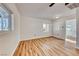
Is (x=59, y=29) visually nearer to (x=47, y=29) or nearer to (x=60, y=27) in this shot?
(x=60, y=27)

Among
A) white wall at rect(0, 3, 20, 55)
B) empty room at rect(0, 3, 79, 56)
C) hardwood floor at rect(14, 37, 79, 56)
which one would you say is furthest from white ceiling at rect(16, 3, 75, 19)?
hardwood floor at rect(14, 37, 79, 56)

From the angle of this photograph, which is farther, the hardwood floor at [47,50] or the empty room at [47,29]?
the empty room at [47,29]

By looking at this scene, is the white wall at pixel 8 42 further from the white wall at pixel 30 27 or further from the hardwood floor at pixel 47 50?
the white wall at pixel 30 27

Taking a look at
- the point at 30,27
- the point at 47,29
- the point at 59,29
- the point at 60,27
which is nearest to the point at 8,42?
the point at 47,29

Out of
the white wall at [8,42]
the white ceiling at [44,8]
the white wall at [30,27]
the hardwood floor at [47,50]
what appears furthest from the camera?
the white wall at [30,27]

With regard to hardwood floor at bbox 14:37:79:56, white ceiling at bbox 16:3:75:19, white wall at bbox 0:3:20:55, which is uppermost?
white ceiling at bbox 16:3:75:19

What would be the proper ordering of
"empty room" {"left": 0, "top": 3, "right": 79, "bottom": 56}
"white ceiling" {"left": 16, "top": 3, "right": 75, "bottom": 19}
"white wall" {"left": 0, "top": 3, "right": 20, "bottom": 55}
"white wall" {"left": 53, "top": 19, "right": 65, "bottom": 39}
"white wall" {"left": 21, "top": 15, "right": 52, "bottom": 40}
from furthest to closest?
"white wall" {"left": 21, "top": 15, "right": 52, "bottom": 40} → "white wall" {"left": 53, "top": 19, "right": 65, "bottom": 39} → "empty room" {"left": 0, "top": 3, "right": 79, "bottom": 56} → "white ceiling" {"left": 16, "top": 3, "right": 75, "bottom": 19} → "white wall" {"left": 0, "top": 3, "right": 20, "bottom": 55}

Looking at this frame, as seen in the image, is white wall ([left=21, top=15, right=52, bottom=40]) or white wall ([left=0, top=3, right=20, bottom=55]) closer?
white wall ([left=0, top=3, right=20, bottom=55])

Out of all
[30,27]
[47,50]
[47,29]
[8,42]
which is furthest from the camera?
[30,27]

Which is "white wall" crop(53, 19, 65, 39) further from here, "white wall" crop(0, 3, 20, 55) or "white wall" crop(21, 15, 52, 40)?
"white wall" crop(0, 3, 20, 55)

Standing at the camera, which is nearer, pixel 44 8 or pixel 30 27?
pixel 44 8

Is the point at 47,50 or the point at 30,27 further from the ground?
the point at 30,27

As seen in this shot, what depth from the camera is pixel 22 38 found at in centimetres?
434

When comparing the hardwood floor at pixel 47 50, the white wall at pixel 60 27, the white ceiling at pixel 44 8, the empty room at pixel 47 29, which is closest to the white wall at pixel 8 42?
the hardwood floor at pixel 47 50
